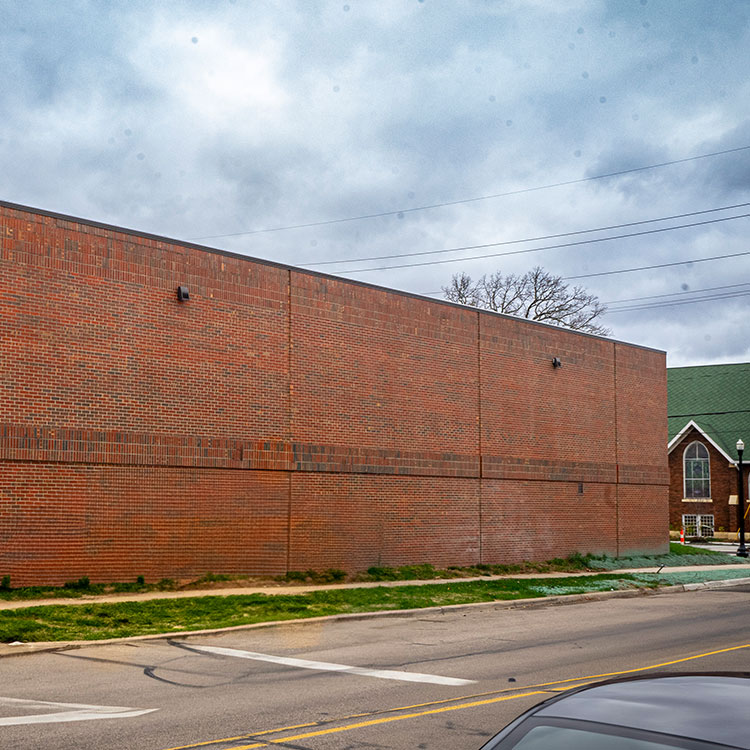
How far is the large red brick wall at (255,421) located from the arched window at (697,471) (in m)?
27.0

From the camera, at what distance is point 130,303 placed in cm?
2038

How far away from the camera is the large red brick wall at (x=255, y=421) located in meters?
19.0

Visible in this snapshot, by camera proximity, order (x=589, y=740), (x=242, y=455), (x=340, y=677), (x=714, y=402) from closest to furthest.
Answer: (x=589, y=740) < (x=340, y=677) < (x=242, y=455) < (x=714, y=402)

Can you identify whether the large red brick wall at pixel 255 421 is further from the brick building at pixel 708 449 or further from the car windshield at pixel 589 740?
the brick building at pixel 708 449

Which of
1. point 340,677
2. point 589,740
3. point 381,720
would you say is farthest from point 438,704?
point 589,740

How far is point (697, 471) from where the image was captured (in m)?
55.8

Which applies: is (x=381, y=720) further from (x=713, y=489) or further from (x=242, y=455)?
(x=713, y=489)

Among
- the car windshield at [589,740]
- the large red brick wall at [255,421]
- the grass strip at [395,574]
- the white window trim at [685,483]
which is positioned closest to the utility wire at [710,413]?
the white window trim at [685,483]

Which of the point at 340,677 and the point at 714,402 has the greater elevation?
the point at 714,402

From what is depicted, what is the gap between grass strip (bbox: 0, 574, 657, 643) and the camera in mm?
15000

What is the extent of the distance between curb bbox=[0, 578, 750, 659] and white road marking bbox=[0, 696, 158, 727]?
156 inches

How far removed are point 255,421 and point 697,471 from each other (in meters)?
40.5

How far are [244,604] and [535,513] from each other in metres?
13.2

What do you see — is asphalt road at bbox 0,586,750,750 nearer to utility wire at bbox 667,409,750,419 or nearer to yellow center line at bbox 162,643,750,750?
yellow center line at bbox 162,643,750,750
